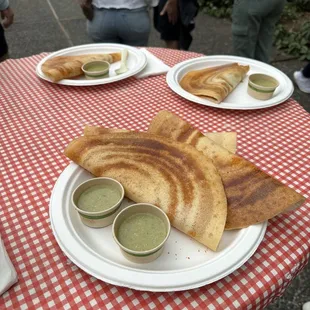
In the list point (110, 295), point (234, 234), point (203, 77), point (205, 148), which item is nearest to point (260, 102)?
point (203, 77)

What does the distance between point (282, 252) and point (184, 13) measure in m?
2.22

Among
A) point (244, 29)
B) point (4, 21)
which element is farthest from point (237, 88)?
point (4, 21)

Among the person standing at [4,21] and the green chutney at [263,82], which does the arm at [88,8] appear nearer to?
the person standing at [4,21]

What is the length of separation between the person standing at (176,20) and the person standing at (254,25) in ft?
1.16

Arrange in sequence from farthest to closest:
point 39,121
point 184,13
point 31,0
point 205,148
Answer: point 31,0
point 184,13
point 39,121
point 205,148

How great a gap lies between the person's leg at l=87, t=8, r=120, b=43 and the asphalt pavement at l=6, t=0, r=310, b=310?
1.79 metres

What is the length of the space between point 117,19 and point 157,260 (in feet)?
6.41

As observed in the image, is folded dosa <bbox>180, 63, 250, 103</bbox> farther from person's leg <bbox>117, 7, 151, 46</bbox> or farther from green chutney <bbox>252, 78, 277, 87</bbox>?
person's leg <bbox>117, 7, 151, 46</bbox>

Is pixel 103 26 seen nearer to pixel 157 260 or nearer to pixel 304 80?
pixel 157 260

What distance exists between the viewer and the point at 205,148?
1.12 m

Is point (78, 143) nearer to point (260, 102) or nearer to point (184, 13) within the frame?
point (260, 102)

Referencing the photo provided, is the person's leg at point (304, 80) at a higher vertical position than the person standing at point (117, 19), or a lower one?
lower

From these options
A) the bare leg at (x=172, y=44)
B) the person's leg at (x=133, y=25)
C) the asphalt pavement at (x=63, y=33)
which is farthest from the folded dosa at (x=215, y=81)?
the asphalt pavement at (x=63, y=33)

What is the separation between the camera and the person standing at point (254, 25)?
255 centimetres
